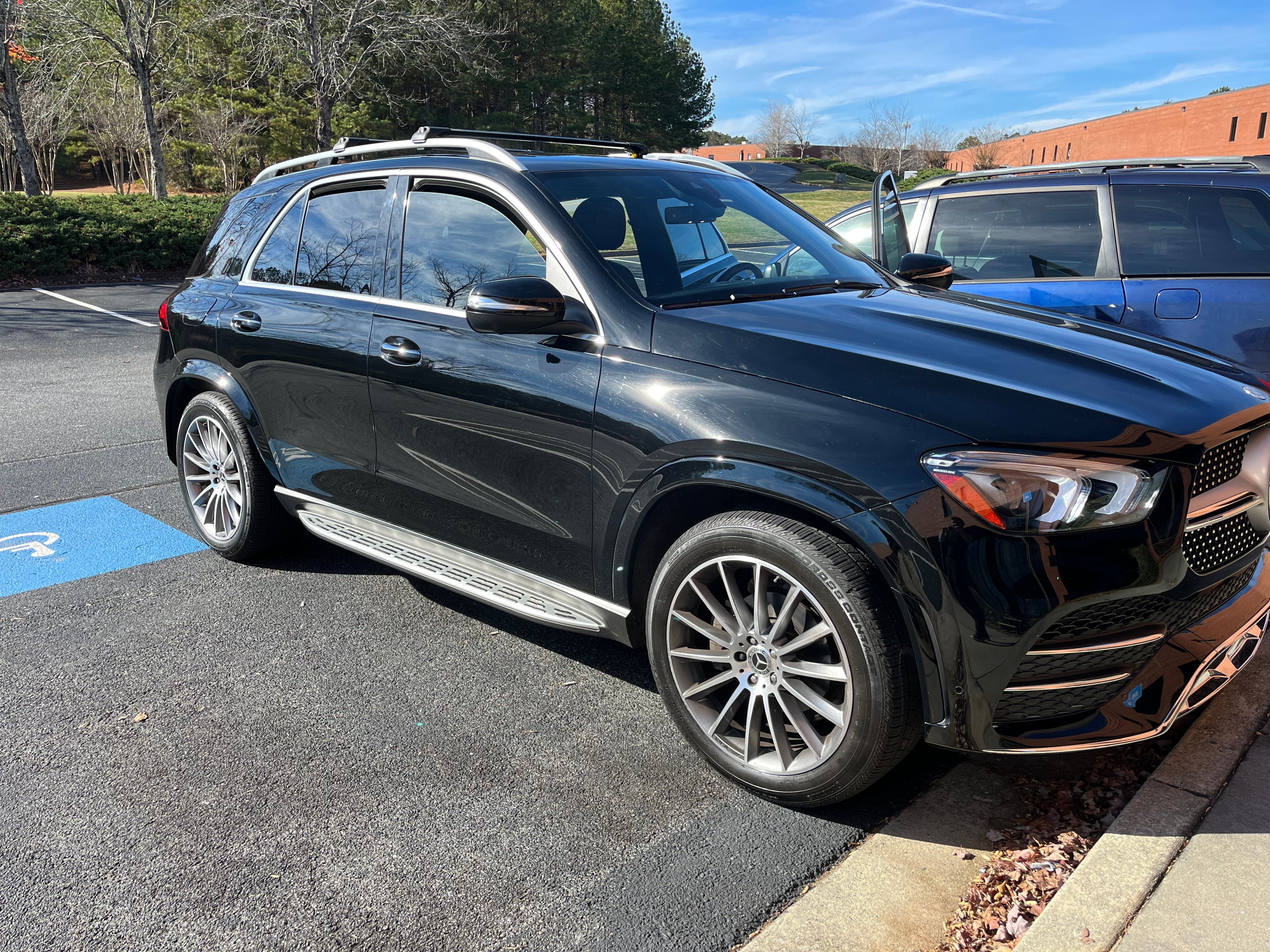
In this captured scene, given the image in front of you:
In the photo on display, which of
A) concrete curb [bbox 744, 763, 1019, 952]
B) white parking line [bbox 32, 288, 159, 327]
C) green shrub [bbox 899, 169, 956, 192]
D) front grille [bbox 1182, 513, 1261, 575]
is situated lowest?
concrete curb [bbox 744, 763, 1019, 952]

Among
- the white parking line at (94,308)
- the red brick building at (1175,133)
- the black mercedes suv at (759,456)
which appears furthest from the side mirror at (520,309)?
the red brick building at (1175,133)

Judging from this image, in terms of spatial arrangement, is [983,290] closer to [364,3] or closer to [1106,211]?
[1106,211]

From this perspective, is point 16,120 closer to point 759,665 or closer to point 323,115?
point 323,115

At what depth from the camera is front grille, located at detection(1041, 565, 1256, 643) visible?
7.95ft

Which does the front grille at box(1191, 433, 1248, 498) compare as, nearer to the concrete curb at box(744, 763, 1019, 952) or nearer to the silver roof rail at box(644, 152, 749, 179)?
the concrete curb at box(744, 763, 1019, 952)

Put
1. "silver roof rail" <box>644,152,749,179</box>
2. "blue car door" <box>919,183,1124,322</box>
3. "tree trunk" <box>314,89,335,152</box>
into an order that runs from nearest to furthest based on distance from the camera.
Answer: "silver roof rail" <box>644,152,749,179</box>, "blue car door" <box>919,183,1124,322</box>, "tree trunk" <box>314,89,335,152</box>

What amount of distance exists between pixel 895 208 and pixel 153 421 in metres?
6.12

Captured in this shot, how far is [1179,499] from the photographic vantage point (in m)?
2.48

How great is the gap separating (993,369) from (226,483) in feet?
12.2

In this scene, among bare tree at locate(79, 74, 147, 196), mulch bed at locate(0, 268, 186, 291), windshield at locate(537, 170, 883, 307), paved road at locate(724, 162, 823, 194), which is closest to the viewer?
windshield at locate(537, 170, 883, 307)

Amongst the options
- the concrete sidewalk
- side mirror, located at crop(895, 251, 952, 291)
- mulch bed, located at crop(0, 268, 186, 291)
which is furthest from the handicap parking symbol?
mulch bed, located at crop(0, 268, 186, 291)

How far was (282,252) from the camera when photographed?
14.7 ft

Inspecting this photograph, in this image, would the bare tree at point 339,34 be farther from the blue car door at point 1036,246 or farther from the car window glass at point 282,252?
the car window glass at point 282,252

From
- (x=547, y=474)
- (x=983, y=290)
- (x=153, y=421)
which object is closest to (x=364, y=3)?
(x=153, y=421)
